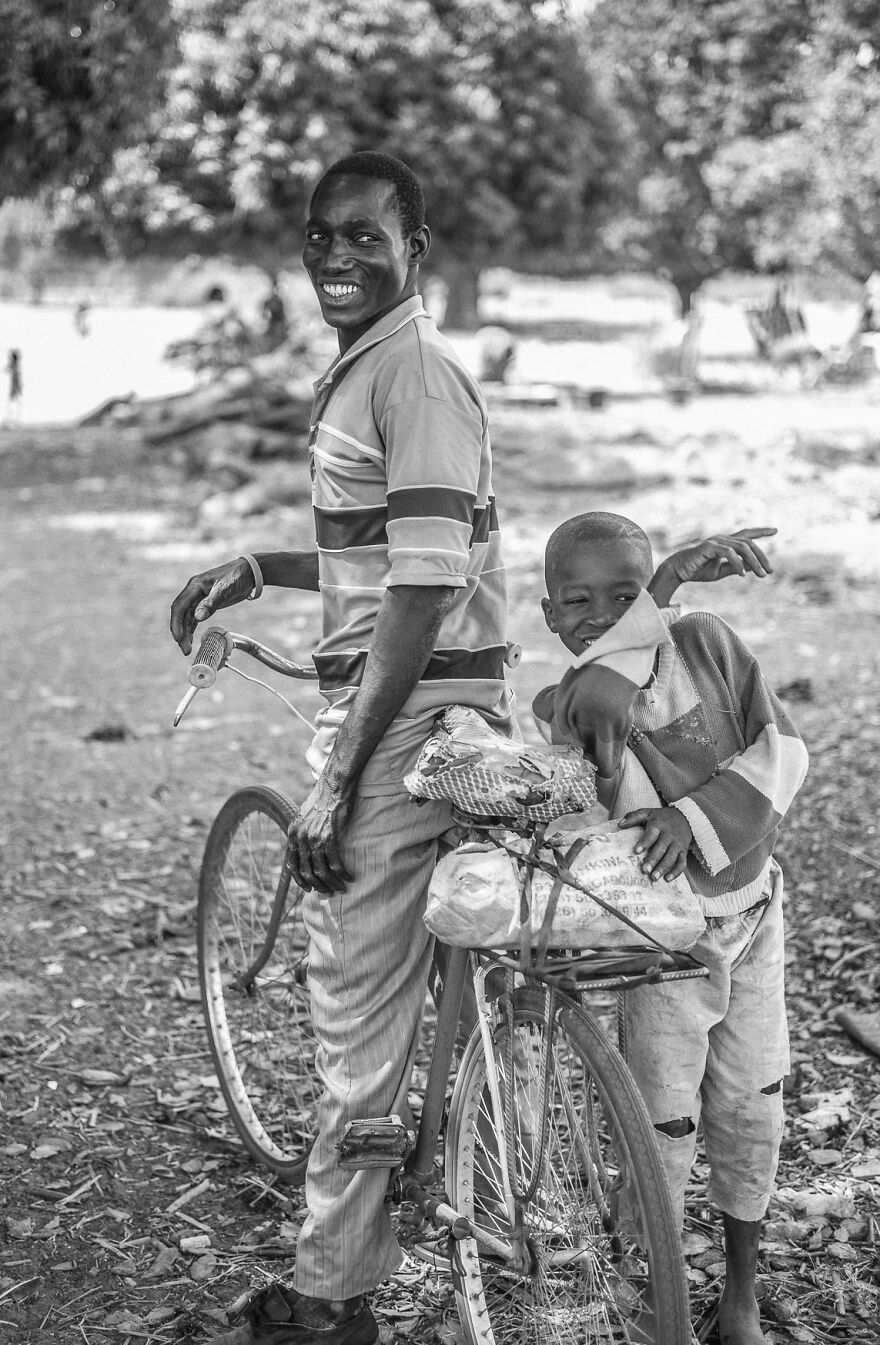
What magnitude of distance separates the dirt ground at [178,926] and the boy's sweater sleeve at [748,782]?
3.55ft

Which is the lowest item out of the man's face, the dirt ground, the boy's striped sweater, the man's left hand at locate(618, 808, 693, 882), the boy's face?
the dirt ground

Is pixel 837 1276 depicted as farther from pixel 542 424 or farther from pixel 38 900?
pixel 542 424

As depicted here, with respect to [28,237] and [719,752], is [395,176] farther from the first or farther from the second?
[28,237]

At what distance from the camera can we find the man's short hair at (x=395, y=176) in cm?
252

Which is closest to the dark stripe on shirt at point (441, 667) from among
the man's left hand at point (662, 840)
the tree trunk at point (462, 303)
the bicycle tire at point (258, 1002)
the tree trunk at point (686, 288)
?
the man's left hand at point (662, 840)

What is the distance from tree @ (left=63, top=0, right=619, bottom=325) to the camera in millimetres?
17344

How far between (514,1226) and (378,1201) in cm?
32

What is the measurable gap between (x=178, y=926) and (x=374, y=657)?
2721mm

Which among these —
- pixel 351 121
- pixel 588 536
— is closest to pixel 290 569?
pixel 588 536

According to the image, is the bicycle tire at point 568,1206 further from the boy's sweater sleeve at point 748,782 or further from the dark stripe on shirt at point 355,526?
the dark stripe on shirt at point 355,526

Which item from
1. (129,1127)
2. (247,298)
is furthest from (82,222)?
(247,298)

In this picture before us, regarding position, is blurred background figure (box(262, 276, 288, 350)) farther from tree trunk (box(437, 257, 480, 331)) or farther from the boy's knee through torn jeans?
the boy's knee through torn jeans

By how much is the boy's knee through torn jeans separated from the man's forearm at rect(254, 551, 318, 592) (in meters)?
1.07

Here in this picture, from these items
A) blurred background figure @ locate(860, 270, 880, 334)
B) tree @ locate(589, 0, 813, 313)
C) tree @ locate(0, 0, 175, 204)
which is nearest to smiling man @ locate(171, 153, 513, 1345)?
tree @ locate(0, 0, 175, 204)
